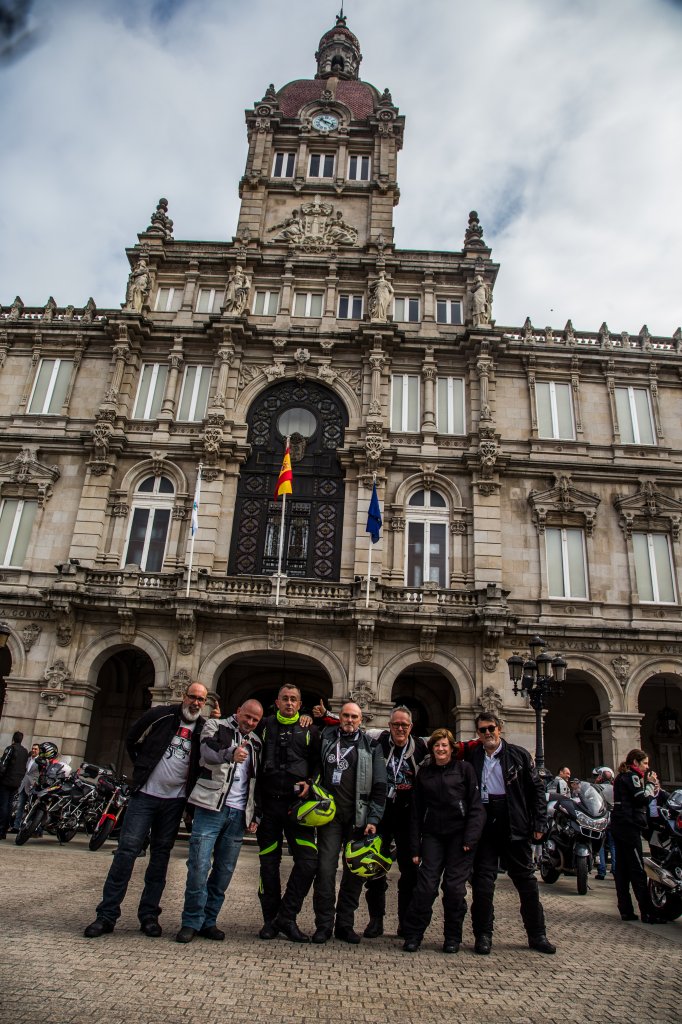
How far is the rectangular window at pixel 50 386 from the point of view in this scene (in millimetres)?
27828

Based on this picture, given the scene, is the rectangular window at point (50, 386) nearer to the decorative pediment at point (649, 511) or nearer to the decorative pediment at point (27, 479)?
the decorative pediment at point (27, 479)

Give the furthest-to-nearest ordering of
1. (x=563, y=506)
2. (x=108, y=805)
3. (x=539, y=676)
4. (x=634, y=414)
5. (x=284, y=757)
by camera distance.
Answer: (x=634, y=414), (x=563, y=506), (x=539, y=676), (x=108, y=805), (x=284, y=757)

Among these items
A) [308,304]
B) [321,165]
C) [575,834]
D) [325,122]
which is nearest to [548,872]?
[575,834]

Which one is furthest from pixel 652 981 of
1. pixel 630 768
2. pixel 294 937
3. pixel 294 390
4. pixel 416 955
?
pixel 294 390

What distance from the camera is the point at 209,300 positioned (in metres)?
29.9

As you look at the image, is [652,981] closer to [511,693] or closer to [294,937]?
[294,937]

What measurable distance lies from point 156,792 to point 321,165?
31.7 metres

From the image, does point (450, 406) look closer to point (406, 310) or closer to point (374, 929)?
point (406, 310)

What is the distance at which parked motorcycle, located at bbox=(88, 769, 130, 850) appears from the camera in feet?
47.8

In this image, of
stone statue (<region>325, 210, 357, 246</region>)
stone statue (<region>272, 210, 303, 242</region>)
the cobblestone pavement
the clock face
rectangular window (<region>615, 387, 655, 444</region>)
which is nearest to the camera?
the cobblestone pavement

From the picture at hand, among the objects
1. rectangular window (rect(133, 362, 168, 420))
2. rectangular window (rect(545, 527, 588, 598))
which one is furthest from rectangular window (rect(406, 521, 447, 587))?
rectangular window (rect(133, 362, 168, 420))

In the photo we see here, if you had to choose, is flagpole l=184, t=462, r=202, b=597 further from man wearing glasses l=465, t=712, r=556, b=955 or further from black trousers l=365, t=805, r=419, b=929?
man wearing glasses l=465, t=712, r=556, b=955

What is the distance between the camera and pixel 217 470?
85.2ft

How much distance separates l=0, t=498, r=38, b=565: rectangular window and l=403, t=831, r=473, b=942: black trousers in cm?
2149
